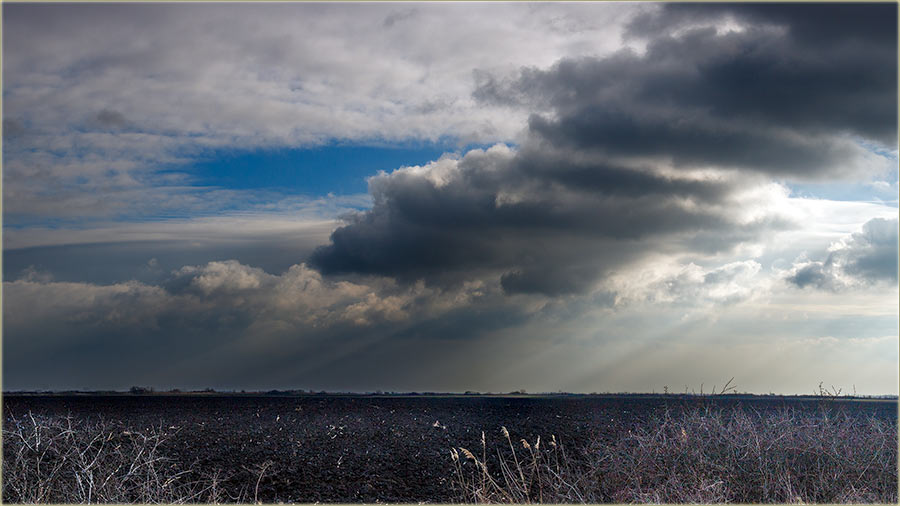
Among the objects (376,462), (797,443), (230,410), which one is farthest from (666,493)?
(230,410)

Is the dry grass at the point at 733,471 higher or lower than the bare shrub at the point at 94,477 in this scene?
higher

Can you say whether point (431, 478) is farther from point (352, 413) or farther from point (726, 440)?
point (352, 413)

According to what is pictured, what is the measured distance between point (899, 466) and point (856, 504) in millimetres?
2538

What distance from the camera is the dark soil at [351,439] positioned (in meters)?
15.6

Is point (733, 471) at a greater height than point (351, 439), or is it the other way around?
point (733, 471)

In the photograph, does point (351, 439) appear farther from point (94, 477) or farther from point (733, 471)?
point (733, 471)

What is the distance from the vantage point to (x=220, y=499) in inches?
582

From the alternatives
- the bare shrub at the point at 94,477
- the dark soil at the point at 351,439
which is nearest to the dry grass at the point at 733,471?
the dark soil at the point at 351,439

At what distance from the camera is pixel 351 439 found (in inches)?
779

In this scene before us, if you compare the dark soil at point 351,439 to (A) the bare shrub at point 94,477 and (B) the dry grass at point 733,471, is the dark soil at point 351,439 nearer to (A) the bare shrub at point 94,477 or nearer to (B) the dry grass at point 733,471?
(A) the bare shrub at point 94,477

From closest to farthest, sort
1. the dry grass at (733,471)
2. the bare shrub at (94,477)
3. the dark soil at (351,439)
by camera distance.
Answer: the dry grass at (733,471) < the bare shrub at (94,477) < the dark soil at (351,439)

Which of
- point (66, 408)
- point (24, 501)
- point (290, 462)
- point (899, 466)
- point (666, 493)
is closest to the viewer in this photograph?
point (666, 493)

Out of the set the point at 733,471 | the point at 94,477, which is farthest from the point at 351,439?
the point at 733,471

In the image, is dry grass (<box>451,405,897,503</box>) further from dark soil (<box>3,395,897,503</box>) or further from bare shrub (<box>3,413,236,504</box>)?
bare shrub (<box>3,413,236,504</box>)
